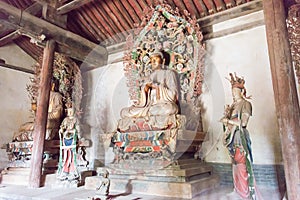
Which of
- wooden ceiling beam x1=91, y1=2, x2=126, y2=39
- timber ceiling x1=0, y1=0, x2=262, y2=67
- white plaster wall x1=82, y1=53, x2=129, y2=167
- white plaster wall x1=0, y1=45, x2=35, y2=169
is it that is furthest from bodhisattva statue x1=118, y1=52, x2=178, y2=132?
white plaster wall x1=0, y1=45, x2=35, y2=169

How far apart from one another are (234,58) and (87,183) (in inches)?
137

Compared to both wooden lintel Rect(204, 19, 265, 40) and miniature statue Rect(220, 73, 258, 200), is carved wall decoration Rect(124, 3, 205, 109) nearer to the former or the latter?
wooden lintel Rect(204, 19, 265, 40)

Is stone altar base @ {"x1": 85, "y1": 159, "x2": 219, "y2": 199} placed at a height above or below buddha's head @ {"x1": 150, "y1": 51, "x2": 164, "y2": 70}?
below

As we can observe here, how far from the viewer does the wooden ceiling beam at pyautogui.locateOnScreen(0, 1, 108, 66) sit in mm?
4309

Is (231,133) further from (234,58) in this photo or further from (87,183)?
(87,183)

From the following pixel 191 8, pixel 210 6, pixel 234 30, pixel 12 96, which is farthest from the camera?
pixel 12 96

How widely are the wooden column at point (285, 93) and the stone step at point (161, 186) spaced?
1163mm

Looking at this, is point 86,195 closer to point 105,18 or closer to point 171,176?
point 171,176

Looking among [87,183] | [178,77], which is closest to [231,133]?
[178,77]

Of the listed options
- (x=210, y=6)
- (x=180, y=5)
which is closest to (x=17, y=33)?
(x=180, y=5)

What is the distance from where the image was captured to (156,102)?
172 inches

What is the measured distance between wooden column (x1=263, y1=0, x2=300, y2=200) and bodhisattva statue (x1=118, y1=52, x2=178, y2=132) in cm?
151

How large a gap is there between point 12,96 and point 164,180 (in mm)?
5327

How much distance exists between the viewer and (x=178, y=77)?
15.7 feet
